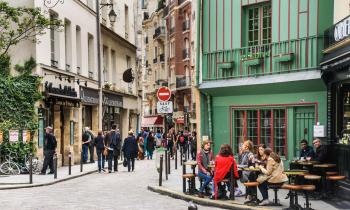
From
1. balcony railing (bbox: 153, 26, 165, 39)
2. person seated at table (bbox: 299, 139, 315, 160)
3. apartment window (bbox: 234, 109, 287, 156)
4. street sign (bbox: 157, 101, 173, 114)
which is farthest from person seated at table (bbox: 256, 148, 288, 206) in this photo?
balcony railing (bbox: 153, 26, 165, 39)

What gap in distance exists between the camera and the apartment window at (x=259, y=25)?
19578mm

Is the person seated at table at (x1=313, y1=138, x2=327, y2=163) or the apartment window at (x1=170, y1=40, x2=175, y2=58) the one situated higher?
the apartment window at (x1=170, y1=40, x2=175, y2=58)

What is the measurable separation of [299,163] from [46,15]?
1381 cm

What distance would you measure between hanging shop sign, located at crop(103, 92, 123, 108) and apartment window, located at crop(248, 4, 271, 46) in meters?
16.6

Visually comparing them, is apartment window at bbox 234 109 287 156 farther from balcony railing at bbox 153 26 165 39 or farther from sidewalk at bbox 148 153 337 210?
balcony railing at bbox 153 26 165 39

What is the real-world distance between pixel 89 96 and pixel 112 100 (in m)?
4.89

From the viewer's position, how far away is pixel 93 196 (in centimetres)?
1667

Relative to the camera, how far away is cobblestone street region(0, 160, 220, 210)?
14.5m

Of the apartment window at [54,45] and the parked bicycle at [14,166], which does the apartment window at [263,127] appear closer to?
the parked bicycle at [14,166]

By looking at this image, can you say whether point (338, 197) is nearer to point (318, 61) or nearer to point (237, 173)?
point (237, 173)

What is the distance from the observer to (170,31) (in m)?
71.1

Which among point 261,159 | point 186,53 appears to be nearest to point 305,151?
point 261,159

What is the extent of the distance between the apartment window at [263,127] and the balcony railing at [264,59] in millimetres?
1214

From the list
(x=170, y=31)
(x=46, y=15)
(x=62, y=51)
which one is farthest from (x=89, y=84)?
(x=170, y=31)
